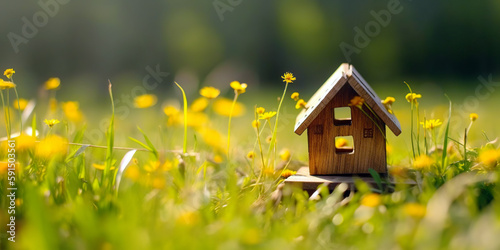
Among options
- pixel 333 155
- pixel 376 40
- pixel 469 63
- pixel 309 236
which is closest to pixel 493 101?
pixel 469 63

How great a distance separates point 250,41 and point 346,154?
7.06 m

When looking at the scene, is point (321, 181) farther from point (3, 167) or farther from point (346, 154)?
point (3, 167)

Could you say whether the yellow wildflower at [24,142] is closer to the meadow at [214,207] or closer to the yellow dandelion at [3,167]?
the meadow at [214,207]

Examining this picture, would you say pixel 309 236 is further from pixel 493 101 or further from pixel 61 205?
pixel 493 101

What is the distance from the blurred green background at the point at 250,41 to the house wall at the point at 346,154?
5.84 metres

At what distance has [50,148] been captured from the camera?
1805 mm

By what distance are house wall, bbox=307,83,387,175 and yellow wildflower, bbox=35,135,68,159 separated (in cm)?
96

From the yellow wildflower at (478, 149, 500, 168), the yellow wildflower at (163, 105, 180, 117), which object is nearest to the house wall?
the yellow wildflower at (478, 149, 500, 168)

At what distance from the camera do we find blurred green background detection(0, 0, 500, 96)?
806 cm

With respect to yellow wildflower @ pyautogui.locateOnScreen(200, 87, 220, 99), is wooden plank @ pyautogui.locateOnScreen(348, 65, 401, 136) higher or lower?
lower

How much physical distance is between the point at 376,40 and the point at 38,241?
25.9ft

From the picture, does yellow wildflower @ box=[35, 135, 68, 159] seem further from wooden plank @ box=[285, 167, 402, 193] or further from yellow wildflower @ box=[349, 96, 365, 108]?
yellow wildflower @ box=[349, 96, 365, 108]

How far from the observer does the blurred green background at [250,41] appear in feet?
26.5

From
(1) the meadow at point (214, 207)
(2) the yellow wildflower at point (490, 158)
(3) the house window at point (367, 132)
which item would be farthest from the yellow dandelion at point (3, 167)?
(2) the yellow wildflower at point (490, 158)
